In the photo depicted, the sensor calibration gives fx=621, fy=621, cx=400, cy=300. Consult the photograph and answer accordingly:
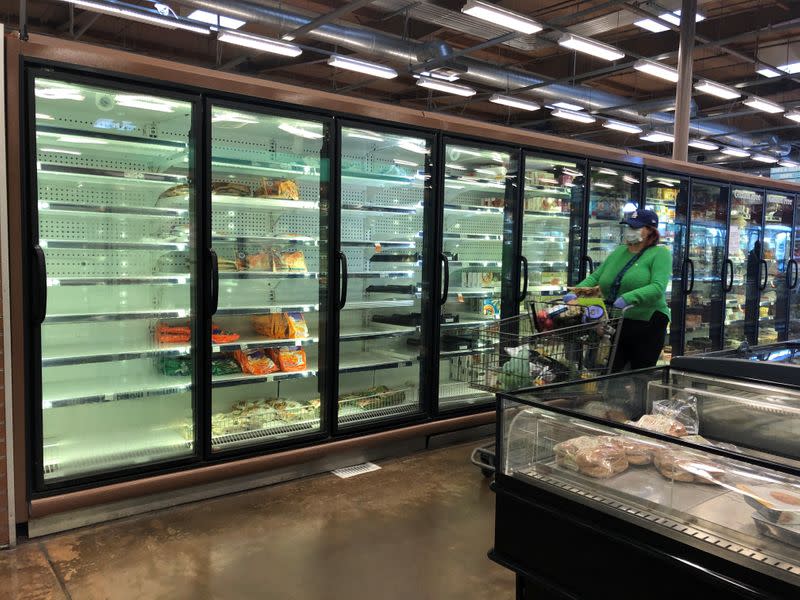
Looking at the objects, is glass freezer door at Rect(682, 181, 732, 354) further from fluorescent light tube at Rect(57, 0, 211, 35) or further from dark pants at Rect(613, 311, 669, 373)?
fluorescent light tube at Rect(57, 0, 211, 35)

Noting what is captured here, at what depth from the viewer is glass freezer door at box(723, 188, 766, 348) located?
745 centimetres

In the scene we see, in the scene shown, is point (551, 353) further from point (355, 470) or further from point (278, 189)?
point (278, 189)

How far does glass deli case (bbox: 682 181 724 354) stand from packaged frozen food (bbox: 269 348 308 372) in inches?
184

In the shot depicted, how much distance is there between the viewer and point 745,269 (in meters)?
7.75

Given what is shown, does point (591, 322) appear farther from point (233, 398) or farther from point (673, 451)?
point (233, 398)

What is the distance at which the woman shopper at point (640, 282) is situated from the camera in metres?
4.16

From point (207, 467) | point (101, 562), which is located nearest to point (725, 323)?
point (207, 467)

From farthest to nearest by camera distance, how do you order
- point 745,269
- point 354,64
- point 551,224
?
point 354,64
point 745,269
point 551,224

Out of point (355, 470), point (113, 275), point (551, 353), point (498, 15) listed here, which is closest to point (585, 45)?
point (498, 15)

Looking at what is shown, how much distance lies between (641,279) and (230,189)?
9.13 feet

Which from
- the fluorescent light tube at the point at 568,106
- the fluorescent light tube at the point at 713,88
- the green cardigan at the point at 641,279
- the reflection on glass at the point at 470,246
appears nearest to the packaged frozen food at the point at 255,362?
the reflection on glass at the point at 470,246

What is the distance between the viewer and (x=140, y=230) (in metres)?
3.70

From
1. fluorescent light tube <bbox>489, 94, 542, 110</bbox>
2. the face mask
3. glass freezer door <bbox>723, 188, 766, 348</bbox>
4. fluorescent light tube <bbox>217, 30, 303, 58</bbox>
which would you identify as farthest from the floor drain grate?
fluorescent light tube <bbox>489, 94, 542, 110</bbox>

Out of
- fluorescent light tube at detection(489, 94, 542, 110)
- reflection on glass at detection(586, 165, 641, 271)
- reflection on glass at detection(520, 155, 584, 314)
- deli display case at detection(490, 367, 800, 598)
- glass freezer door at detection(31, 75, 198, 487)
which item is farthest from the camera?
fluorescent light tube at detection(489, 94, 542, 110)
